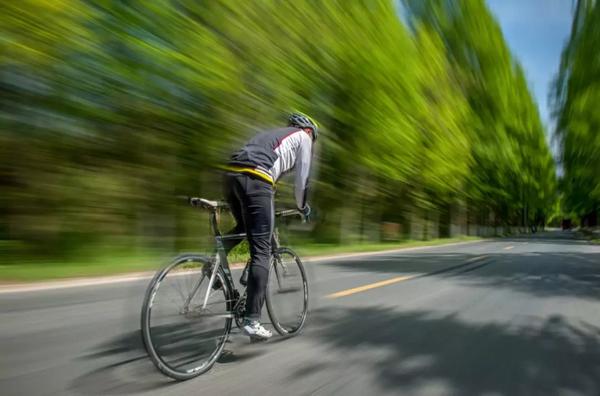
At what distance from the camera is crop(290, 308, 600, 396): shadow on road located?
317cm

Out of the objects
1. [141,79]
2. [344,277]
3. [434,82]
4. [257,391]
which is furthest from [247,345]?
[434,82]

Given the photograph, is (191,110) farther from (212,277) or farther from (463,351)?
(463,351)

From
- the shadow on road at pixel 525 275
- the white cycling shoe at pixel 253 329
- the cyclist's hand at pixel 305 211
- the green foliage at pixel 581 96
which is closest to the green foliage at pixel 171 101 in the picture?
the green foliage at pixel 581 96

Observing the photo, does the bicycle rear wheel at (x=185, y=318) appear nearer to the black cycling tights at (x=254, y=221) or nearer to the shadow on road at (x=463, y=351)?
the black cycling tights at (x=254, y=221)

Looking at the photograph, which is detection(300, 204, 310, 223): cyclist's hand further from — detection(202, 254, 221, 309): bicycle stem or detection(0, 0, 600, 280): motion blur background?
detection(0, 0, 600, 280): motion blur background

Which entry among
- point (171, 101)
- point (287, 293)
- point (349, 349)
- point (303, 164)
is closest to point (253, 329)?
point (287, 293)

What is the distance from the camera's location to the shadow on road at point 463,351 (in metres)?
3.17

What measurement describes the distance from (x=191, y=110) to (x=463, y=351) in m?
9.97

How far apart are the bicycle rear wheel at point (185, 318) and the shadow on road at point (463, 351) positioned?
0.60m

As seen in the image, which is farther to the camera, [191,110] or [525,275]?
[191,110]

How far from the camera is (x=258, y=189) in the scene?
338 centimetres


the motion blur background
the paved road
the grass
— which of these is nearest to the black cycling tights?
the paved road

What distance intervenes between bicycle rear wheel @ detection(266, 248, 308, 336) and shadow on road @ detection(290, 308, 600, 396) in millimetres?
221

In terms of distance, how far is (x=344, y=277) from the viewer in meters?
8.66
